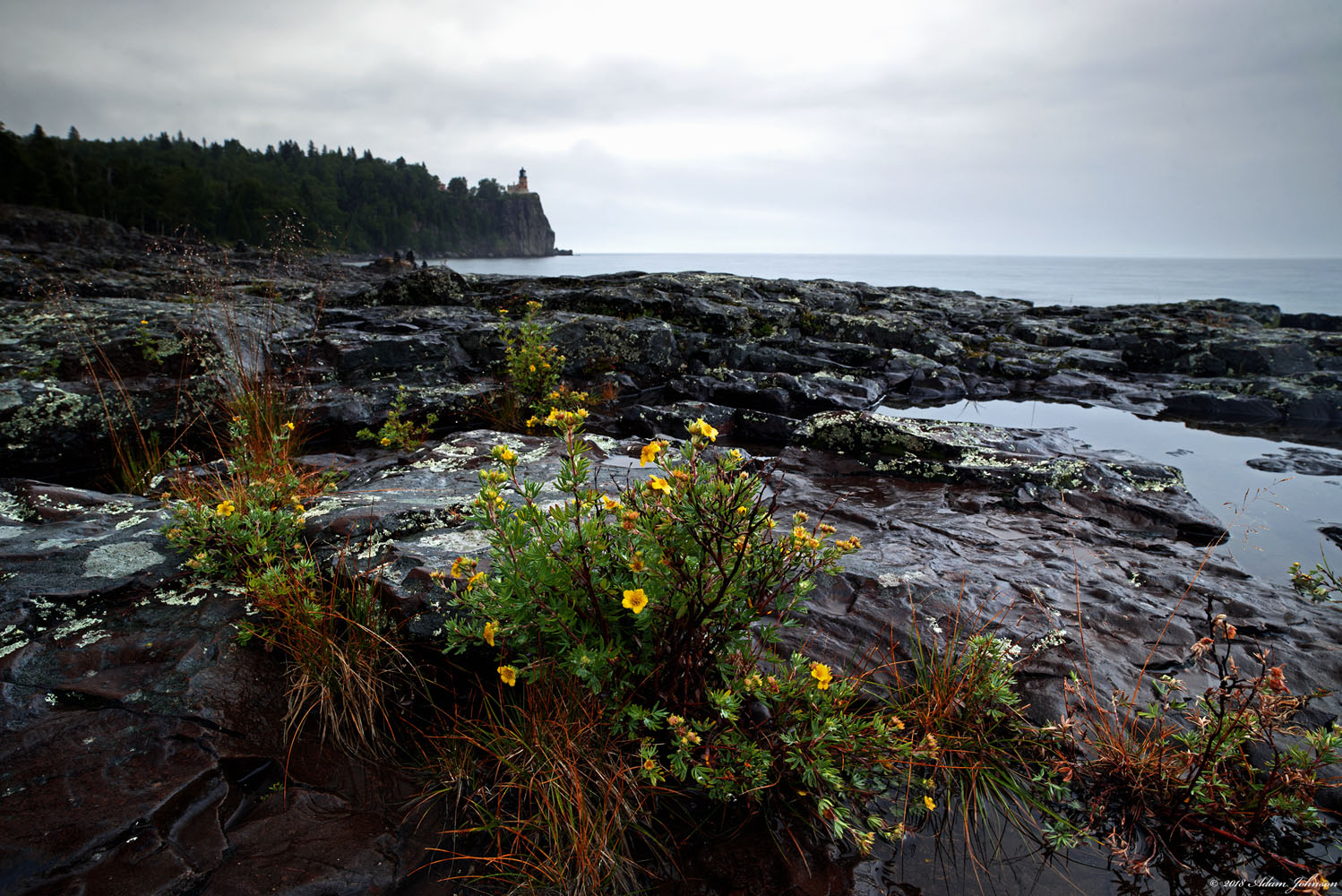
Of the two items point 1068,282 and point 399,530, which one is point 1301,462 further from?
point 1068,282

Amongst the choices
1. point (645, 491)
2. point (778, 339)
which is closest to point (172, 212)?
point (778, 339)

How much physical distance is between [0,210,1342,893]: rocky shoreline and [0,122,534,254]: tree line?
2.40 meters

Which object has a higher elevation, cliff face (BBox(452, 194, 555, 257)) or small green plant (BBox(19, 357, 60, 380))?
cliff face (BBox(452, 194, 555, 257))

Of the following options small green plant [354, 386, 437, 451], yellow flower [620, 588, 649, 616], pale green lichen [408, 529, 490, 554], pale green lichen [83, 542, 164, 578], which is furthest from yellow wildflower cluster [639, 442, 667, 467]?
small green plant [354, 386, 437, 451]

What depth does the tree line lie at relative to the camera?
54.2 meters

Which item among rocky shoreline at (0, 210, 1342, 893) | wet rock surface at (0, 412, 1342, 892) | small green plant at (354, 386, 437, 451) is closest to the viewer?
wet rock surface at (0, 412, 1342, 892)

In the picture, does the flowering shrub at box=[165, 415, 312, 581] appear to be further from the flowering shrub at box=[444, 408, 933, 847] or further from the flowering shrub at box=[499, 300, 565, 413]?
the flowering shrub at box=[499, 300, 565, 413]

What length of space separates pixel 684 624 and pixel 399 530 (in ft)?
7.26

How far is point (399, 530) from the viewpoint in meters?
3.66

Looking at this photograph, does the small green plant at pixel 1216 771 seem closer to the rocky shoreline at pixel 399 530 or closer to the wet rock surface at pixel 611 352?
the rocky shoreline at pixel 399 530

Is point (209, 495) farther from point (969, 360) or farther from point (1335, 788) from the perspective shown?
point (969, 360)

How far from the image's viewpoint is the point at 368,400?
7.39 m

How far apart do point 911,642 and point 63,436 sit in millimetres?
7480

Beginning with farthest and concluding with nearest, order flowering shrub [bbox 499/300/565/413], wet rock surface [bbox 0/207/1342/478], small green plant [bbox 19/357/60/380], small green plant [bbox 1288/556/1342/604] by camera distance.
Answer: flowering shrub [bbox 499/300/565/413] < wet rock surface [bbox 0/207/1342/478] < small green plant [bbox 19/357/60/380] < small green plant [bbox 1288/556/1342/604]
